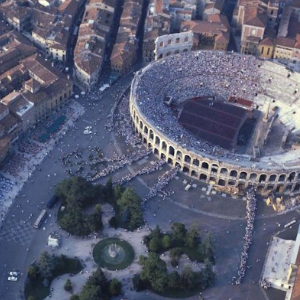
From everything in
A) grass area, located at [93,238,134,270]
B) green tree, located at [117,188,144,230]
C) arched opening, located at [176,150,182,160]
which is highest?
arched opening, located at [176,150,182,160]

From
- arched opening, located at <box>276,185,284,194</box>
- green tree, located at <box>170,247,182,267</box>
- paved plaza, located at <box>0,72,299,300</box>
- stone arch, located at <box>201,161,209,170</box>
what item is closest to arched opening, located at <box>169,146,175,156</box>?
paved plaza, located at <box>0,72,299,300</box>

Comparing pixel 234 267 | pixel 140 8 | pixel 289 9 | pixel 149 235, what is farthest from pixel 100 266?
pixel 289 9

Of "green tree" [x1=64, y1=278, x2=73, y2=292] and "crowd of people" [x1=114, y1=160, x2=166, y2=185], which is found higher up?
"crowd of people" [x1=114, y1=160, x2=166, y2=185]

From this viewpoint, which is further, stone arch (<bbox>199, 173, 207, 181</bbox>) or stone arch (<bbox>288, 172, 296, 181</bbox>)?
stone arch (<bbox>199, 173, 207, 181</bbox>)

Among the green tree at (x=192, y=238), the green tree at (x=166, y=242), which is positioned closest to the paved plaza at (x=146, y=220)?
the green tree at (x=192, y=238)

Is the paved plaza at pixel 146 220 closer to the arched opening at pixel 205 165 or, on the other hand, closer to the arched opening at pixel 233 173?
the arched opening at pixel 205 165

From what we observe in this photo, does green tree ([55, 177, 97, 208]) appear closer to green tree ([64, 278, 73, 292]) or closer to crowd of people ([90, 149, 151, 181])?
crowd of people ([90, 149, 151, 181])

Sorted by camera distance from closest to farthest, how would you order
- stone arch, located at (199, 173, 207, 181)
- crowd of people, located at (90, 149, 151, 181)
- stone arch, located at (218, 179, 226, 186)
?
stone arch, located at (218, 179, 226, 186), crowd of people, located at (90, 149, 151, 181), stone arch, located at (199, 173, 207, 181)
